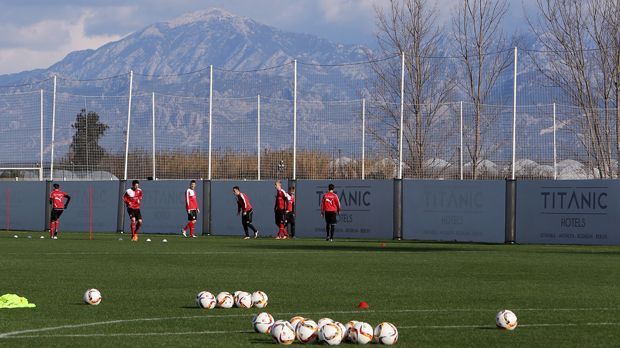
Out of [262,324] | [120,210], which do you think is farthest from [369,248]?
[262,324]

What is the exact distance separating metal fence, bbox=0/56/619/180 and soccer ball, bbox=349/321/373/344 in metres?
28.9

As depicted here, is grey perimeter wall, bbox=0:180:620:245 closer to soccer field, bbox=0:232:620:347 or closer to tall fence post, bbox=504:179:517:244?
tall fence post, bbox=504:179:517:244

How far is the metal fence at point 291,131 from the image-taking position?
Answer: 40844 mm

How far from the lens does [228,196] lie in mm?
46938

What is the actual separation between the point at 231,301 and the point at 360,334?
4.06m

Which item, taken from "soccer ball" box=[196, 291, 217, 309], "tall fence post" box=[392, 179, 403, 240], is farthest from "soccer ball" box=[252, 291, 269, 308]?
"tall fence post" box=[392, 179, 403, 240]

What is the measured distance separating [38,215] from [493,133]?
19.9m

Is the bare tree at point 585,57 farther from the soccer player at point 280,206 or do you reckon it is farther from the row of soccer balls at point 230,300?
the row of soccer balls at point 230,300

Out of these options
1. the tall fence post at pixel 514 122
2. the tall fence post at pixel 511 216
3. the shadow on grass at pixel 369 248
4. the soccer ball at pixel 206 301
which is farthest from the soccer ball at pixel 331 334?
the tall fence post at pixel 514 122

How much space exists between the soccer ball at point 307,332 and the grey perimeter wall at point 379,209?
87.8 ft

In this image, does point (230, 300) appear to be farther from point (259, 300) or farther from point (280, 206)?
point (280, 206)

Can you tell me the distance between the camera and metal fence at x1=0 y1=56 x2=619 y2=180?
40844 millimetres

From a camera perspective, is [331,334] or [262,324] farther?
[262,324]

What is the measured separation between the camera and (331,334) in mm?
11133
